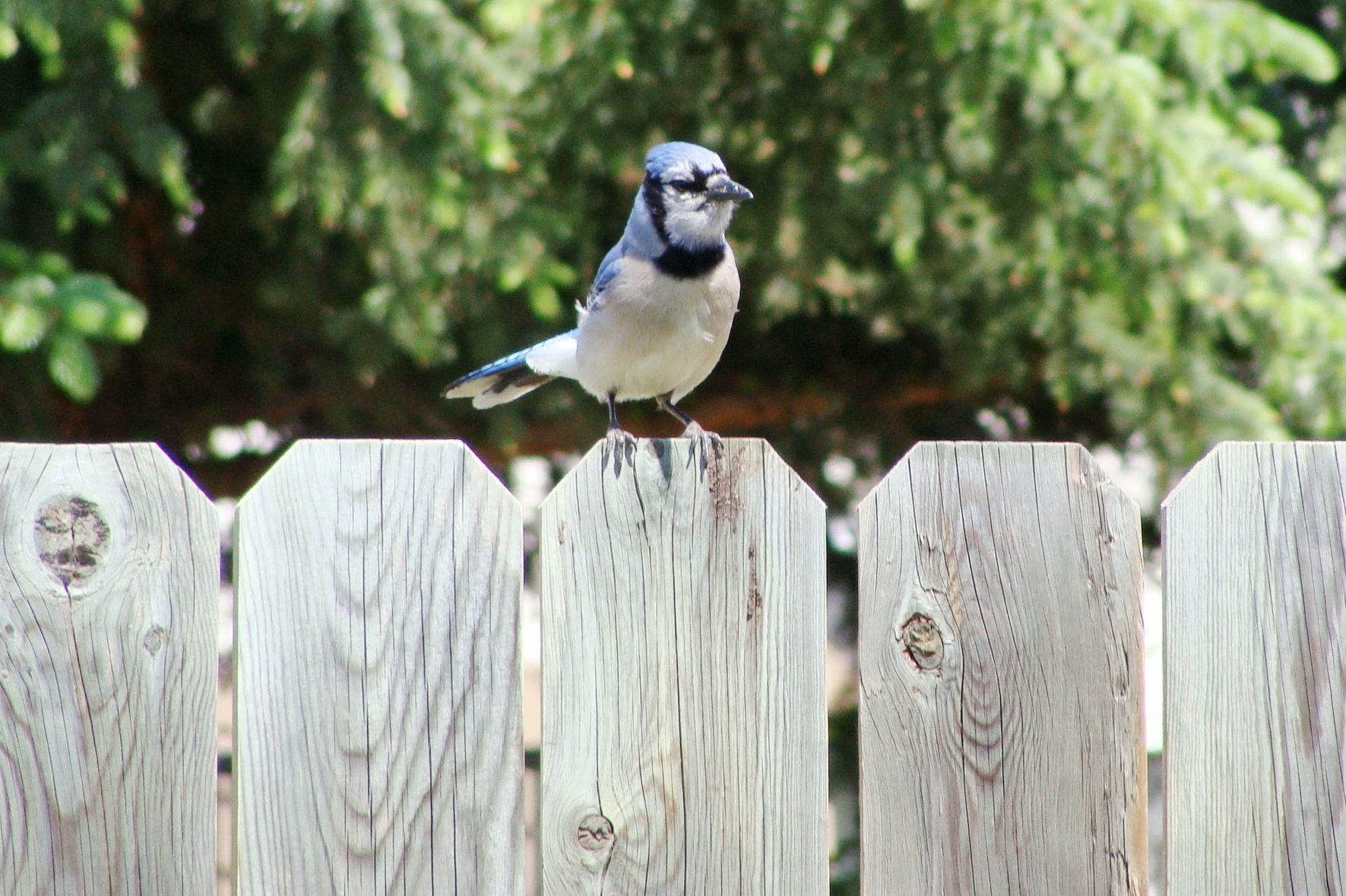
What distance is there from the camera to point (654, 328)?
3.66m

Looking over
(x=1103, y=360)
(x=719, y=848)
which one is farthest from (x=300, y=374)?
(x=719, y=848)

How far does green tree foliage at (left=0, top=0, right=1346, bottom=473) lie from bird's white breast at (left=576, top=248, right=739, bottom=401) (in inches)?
12.1

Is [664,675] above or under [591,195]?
under

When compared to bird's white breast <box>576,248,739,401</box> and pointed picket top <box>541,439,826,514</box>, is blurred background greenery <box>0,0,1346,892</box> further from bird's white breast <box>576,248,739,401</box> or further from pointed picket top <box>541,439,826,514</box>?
pointed picket top <box>541,439,826,514</box>

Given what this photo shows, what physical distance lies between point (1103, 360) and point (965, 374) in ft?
1.48

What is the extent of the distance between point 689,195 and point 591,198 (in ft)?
3.19

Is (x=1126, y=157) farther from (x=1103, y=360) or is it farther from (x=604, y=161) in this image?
(x=604, y=161)

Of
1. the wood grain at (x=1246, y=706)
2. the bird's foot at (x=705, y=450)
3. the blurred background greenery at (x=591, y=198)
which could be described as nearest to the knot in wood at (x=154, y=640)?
Answer: the bird's foot at (x=705, y=450)

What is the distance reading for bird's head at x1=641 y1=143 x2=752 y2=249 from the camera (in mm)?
3545

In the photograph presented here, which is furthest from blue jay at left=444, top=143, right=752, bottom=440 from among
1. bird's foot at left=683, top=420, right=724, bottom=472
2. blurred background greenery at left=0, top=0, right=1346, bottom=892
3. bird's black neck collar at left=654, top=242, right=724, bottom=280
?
bird's foot at left=683, top=420, right=724, bottom=472

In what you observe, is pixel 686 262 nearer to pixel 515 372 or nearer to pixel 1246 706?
pixel 515 372

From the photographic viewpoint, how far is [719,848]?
170cm

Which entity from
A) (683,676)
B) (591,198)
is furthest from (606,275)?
(683,676)

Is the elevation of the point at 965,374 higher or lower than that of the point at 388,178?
lower
